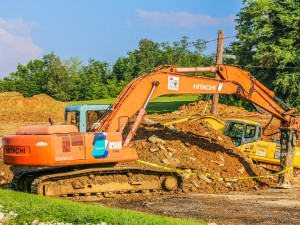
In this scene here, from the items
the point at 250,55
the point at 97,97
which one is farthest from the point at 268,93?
the point at 97,97

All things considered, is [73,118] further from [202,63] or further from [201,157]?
[202,63]

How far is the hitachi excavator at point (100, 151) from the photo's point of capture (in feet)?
37.0

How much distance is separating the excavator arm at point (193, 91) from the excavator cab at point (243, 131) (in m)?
2.10

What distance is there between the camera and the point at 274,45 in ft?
120

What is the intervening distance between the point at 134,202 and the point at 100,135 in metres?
2.03

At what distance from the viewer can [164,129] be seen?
17766 mm

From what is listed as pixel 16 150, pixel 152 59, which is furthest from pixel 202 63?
pixel 16 150

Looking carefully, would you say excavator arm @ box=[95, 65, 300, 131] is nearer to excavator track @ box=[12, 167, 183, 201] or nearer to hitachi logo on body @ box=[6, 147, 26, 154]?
excavator track @ box=[12, 167, 183, 201]

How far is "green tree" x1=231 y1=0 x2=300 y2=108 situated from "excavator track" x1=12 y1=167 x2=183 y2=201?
24052 millimetres

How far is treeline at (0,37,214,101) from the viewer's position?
7169 centimetres

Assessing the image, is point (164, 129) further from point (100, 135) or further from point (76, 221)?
point (76, 221)

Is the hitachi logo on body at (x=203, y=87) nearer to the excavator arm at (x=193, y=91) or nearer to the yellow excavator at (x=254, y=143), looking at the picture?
the excavator arm at (x=193, y=91)

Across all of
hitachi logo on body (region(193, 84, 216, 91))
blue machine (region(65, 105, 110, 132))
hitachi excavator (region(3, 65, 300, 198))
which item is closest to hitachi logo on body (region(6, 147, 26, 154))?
hitachi excavator (region(3, 65, 300, 198))

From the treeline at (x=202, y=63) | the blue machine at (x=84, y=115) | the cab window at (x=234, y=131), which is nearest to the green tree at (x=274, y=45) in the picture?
the treeline at (x=202, y=63)
